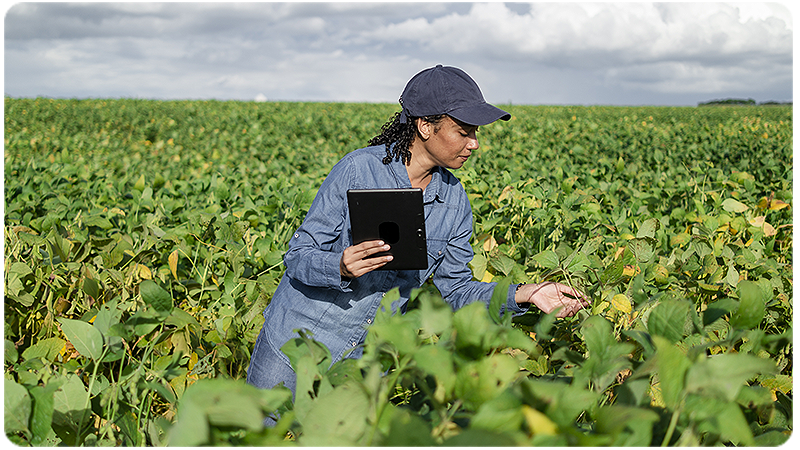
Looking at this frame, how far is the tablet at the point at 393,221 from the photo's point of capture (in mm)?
1479

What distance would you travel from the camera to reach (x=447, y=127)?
5.65 ft

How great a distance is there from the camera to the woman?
1.67m

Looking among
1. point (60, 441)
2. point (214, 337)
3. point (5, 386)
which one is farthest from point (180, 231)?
point (5, 386)

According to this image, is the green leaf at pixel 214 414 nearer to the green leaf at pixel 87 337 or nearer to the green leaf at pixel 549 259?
the green leaf at pixel 87 337

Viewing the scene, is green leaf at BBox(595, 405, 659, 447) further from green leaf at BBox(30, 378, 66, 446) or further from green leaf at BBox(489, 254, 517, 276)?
green leaf at BBox(489, 254, 517, 276)

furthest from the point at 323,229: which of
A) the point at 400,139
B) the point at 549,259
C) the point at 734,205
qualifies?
the point at 734,205

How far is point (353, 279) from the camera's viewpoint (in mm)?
1729

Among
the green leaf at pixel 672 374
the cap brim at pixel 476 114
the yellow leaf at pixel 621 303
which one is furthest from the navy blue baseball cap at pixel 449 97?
the green leaf at pixel 672 374

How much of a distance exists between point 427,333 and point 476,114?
921 mm

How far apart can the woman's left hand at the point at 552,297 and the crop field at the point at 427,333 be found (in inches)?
3.1

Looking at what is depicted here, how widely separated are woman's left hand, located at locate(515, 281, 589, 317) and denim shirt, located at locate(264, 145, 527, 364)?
→ 0.24 feet

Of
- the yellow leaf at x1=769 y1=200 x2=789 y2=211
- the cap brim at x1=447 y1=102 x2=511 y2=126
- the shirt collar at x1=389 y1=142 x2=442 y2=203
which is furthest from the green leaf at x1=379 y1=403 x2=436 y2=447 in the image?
the yellow leaf at x1=769 y1=200 x2=789 y2=211

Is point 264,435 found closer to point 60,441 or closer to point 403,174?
point 60,441

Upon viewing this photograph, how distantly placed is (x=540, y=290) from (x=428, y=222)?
0.51 meters
